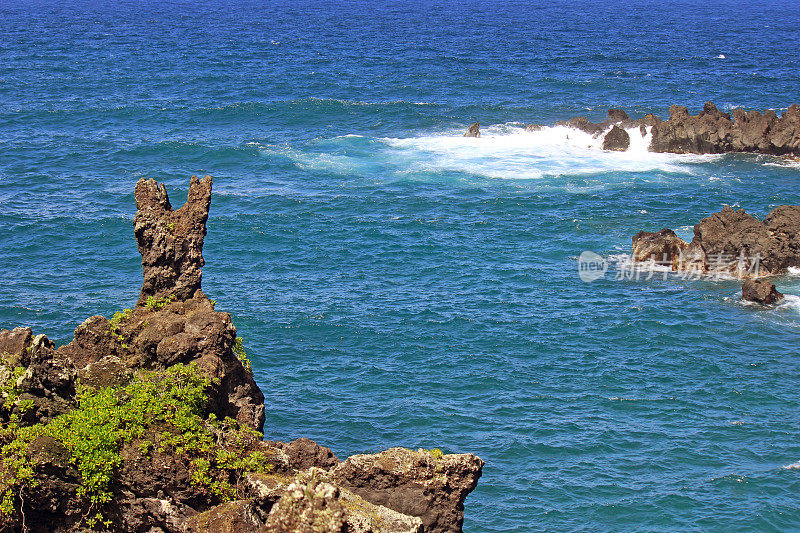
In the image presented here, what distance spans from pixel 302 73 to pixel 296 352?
87.9 meters

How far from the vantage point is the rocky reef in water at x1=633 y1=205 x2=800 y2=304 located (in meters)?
57.5

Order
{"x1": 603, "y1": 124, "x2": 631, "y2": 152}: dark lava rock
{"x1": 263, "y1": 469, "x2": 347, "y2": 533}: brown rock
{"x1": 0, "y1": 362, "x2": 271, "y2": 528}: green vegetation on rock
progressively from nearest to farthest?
1. {"x1": 263, "y1": 469, "x2": 347, "y2": 533}: brown rock
2. {"x1": 0, "y1": 362, "x2": 271, "y2": 528}: green vegetation on rock
3. {"x1": 603, "y1": 124, "x2": 631, "y2": 152}: dark lava rock

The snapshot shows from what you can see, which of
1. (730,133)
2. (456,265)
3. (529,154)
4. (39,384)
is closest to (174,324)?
(39,384)

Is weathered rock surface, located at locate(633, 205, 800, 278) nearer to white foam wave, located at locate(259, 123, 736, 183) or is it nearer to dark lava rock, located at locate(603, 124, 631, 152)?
white foam wave, located at locate(259, 123, 736, 183)

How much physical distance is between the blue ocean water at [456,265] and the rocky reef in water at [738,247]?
1935 millimetres

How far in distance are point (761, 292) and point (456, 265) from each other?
68.3 feet

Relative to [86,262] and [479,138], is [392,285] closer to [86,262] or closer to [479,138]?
[86,262]

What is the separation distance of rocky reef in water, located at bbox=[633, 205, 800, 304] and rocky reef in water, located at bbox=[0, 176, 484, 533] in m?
40.0

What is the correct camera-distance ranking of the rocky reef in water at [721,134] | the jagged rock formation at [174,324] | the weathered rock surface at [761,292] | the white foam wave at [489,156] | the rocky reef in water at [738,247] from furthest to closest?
the rocky reef in water at [721,134]
the white foam wave at [489,156]
the rocky reef in water at [738,247]
the weathered rock surface at [761,292]
the jagged rock formation at [174,324]

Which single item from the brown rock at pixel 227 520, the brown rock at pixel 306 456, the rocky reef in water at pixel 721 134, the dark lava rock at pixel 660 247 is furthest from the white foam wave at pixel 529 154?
the brown rock at pixel 227 520

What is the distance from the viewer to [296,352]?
157 feet

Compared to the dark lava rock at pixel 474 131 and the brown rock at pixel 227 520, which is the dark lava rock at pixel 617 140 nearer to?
the dark lava rock at pixel 474 131

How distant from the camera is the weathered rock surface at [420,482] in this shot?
2364 cm

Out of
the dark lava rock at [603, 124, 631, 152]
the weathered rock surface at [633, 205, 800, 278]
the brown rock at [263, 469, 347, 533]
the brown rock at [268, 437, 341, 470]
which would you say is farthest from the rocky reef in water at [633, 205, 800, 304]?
the brown rock at [263, 469, 347, 533]
